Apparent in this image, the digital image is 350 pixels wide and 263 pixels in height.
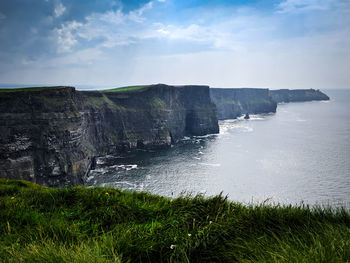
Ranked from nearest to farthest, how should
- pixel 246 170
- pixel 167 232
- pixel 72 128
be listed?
pixel 167 232
pixel 72 128
pixel 246 170

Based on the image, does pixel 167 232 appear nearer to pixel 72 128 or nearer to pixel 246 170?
pixel 72 128

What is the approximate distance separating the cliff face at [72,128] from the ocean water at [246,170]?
7.22m

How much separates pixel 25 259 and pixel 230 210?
17.9 feet

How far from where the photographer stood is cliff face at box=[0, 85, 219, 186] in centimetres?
4921

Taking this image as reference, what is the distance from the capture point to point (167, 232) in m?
5.55

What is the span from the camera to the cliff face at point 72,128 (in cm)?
4921

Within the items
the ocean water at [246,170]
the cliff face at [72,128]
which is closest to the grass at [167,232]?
the ocean water at [246,170]

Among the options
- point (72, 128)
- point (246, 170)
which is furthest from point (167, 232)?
point (246, 170)

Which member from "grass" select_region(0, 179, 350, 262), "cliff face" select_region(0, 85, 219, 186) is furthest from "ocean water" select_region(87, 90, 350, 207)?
"grass" select_region(0, 179, 350, 262)

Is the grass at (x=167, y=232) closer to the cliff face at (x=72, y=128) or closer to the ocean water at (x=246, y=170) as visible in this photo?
the ocean water at (x=246, y=170)

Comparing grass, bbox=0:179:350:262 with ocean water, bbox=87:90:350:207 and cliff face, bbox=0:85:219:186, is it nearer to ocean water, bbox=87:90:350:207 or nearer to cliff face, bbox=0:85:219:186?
ocean water, bbox=87:90:350:207

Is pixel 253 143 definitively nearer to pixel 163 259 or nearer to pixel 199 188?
pixel 199 188

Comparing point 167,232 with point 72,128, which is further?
point 72,128

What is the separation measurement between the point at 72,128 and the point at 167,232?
59370 millimetres
